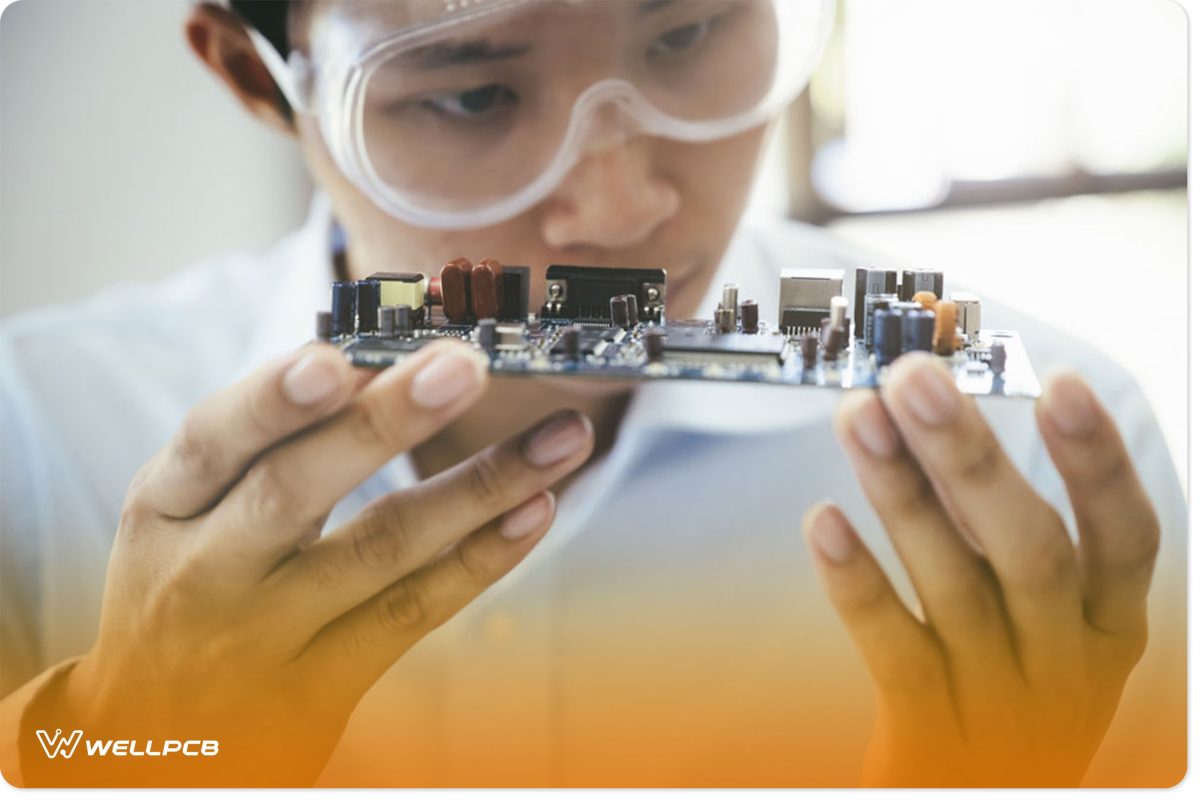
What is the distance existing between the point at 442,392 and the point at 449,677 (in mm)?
688

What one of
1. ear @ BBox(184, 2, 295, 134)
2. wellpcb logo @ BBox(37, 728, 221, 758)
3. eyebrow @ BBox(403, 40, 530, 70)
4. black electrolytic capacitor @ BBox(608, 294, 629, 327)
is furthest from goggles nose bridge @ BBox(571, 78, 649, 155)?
wellpcb logo @ BBox(37, 728, 221, 758)

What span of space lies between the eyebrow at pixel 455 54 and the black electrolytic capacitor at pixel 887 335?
58 centimetres

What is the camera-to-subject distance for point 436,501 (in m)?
1.44

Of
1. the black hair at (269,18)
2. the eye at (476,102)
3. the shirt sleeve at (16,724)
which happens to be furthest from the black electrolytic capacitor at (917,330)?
the shirt sleeve at (16,724)

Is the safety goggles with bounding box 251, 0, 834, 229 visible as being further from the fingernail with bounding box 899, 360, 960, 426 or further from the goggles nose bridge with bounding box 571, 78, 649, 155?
the fingernail with bounding box 899, 360, 960, 426

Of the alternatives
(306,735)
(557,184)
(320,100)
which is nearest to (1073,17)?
(557,184)

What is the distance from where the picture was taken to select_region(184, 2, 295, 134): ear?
1628 millimetres

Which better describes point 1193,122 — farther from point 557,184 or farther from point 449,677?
point 449,677

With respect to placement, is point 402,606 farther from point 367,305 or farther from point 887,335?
point 887,335

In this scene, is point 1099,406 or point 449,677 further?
point 449,677

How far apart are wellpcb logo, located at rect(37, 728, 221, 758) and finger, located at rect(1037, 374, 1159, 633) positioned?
3.92ft

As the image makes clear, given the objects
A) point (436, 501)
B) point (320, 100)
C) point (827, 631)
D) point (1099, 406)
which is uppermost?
point (320, 100)

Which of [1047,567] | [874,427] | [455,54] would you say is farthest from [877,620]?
[455,54]

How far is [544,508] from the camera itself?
5.10 feet
